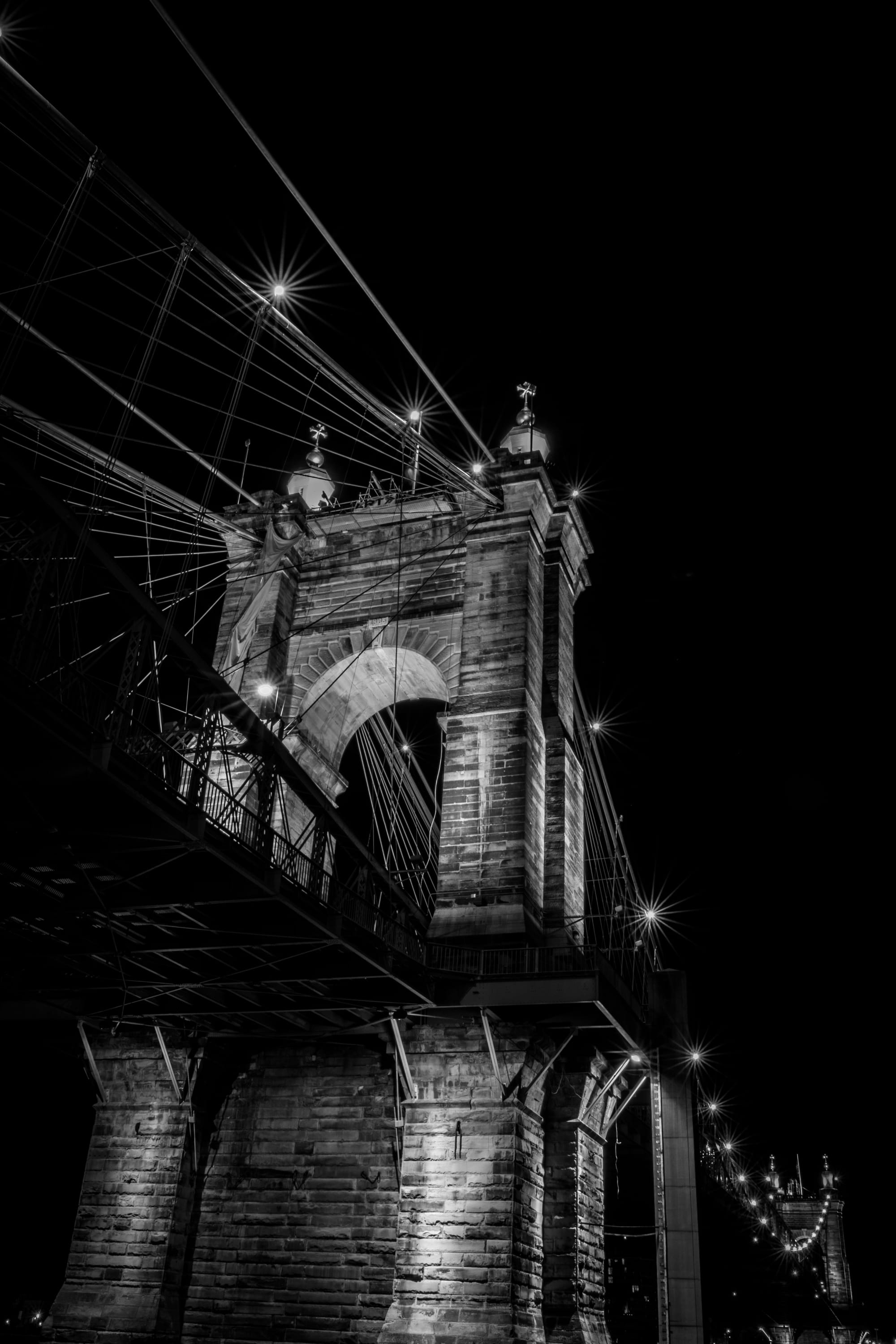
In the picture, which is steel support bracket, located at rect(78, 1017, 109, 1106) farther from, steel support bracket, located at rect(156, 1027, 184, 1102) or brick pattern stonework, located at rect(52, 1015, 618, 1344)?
steel support bracket, located at rect(156, 1027, 184, 1102)

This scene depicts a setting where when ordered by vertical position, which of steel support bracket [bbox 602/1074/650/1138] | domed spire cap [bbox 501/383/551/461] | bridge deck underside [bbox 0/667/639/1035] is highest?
domed spire cap [bbox 501/383/551/461]

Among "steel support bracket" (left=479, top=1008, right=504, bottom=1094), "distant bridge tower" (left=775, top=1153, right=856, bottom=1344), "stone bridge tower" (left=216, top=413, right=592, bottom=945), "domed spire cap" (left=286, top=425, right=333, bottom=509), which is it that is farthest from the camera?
"distant bridge tower" (left=775, top=1153, right=856, bottom=1344)

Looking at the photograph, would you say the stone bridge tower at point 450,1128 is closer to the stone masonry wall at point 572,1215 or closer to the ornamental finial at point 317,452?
the stone masonry wall at point 572,1215

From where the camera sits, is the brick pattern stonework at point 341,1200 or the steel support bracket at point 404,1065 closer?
the brick pattern stonework at point 341,1200

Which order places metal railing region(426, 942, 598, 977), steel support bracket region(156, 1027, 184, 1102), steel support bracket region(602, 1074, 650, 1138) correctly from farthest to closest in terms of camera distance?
steel support bracket region(602, 1074, 650, 1138)
steel support bracket region(156, 1027, 184, 1102)
metal railing region(426, 942, 598, 977)

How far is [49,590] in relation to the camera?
11070mm

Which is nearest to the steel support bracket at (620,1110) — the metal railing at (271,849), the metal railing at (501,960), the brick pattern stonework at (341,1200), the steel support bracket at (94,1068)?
the brick pattern stonework at (341,1200)

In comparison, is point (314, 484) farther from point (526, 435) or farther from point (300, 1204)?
point (300, 1204)

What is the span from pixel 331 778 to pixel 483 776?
4628 millimetres

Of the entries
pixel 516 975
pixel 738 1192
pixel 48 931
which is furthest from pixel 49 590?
pixel 738 1192

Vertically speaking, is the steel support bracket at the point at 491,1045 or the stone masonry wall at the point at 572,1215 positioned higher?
the steel support bracket at the point at 491,1045

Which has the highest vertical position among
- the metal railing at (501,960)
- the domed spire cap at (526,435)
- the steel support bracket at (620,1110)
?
the domed spire cap at (526,435)

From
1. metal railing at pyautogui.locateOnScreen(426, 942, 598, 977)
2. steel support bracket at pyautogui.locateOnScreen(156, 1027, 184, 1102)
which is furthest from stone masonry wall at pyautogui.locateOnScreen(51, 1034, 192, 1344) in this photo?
metal railing at pyautogui.locateOnScreen(426, 942, 598, 977)

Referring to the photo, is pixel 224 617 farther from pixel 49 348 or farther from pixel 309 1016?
pixel 49 348
